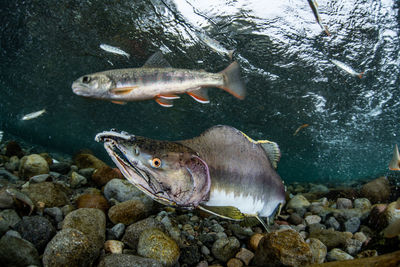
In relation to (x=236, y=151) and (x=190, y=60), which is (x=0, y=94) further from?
(x=236, y=151)

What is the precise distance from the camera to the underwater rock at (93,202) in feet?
13.1

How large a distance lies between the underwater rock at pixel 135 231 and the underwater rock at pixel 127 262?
1.82 ft

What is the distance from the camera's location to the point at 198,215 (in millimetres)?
4207

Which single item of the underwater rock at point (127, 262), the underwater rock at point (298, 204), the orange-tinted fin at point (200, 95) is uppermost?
the orange-tinted fin at point (200, 95)

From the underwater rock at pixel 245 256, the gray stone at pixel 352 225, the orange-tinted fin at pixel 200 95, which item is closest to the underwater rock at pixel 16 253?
the underwater rock at pixel 245 256

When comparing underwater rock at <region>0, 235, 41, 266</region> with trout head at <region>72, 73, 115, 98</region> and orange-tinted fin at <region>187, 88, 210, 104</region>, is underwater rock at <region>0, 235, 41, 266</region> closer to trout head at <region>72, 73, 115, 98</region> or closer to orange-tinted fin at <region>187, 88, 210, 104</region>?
trout head at <region>72, 73, 115, 98</region>

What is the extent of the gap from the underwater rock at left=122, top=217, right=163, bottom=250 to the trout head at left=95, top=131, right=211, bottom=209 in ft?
4.83

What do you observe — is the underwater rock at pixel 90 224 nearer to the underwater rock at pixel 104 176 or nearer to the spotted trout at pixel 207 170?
the spotted trout at pixel 207 170

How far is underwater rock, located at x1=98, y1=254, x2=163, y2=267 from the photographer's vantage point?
251 centimetres

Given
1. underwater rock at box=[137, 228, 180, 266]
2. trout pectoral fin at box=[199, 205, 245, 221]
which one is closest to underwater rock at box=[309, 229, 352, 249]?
trout pectoral fin at box=[199, 205, 245, 221]

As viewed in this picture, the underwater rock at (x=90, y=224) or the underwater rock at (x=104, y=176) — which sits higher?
the underwater rock at (x=90, y=224)

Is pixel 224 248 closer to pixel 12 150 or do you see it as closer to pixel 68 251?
pixel 68 251

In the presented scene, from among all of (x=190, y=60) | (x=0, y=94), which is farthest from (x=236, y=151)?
(x=0, y=94)

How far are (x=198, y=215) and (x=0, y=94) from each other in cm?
3584
